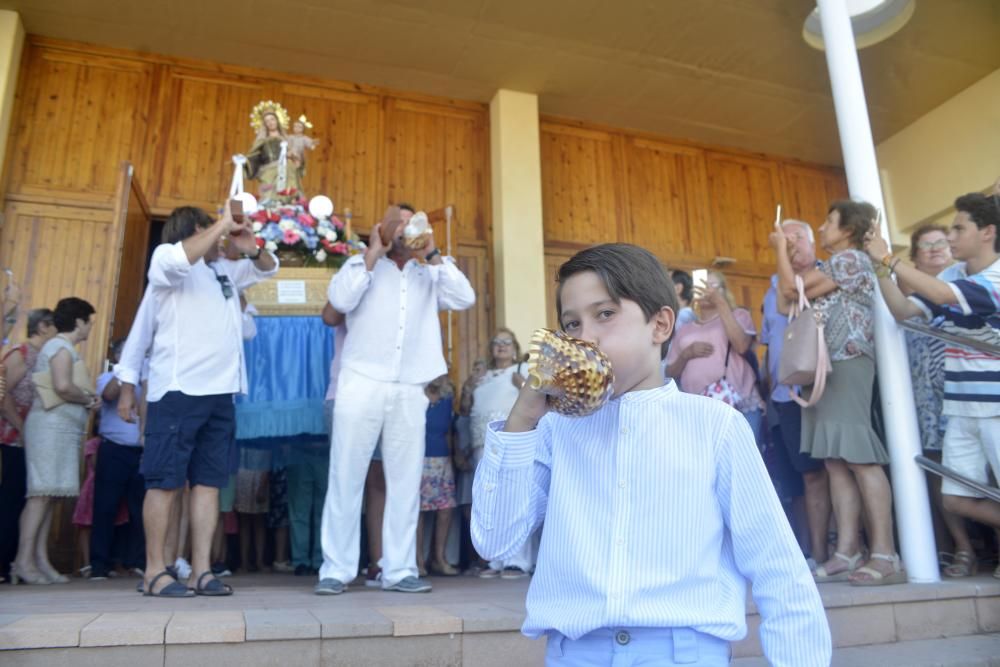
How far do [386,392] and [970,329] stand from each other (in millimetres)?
2370

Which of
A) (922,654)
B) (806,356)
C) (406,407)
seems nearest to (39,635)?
(406,407)

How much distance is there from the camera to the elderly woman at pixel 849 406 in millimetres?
3033

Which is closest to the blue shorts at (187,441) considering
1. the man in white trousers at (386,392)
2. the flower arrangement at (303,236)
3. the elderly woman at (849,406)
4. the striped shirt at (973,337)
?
the man in white trousers at (386,392)

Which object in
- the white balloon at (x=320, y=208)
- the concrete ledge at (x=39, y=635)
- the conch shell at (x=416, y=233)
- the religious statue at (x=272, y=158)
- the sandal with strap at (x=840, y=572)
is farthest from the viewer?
the religious statue at (x=272, y=158)

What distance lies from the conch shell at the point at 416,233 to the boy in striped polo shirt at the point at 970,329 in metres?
1.87

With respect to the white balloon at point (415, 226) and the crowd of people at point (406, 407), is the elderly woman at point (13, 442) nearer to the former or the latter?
the crowd of people at point (406, 407)

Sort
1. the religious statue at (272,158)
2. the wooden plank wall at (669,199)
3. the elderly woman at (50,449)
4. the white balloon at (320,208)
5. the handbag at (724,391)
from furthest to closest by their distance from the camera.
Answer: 1. the wooden plank wall at (669,199)
2. the religious statue at (272,158)
3. the white balloon at (320,208)
4. the elderly woman at (50,449)
5. the handbag at (724,391)

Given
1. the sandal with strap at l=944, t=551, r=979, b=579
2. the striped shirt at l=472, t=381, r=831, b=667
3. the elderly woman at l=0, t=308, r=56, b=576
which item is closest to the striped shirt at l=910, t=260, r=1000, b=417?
the sandal with strap at l=944, t=551, r=979, b=579

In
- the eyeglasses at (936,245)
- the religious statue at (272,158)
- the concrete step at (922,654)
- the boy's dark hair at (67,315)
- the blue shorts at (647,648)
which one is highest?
the religious statue at (272,158)

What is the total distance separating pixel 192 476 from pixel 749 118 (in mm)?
6736

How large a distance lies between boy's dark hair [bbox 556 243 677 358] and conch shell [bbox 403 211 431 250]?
215 centimetres

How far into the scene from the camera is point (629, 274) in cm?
118

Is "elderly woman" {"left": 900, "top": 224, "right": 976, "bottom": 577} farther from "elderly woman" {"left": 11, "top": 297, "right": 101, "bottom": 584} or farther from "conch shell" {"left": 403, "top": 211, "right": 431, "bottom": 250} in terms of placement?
"elderly woman" {"left": 11, "top": 297, "right": 101, "bottom": 584}

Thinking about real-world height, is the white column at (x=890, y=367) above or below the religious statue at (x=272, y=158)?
below
